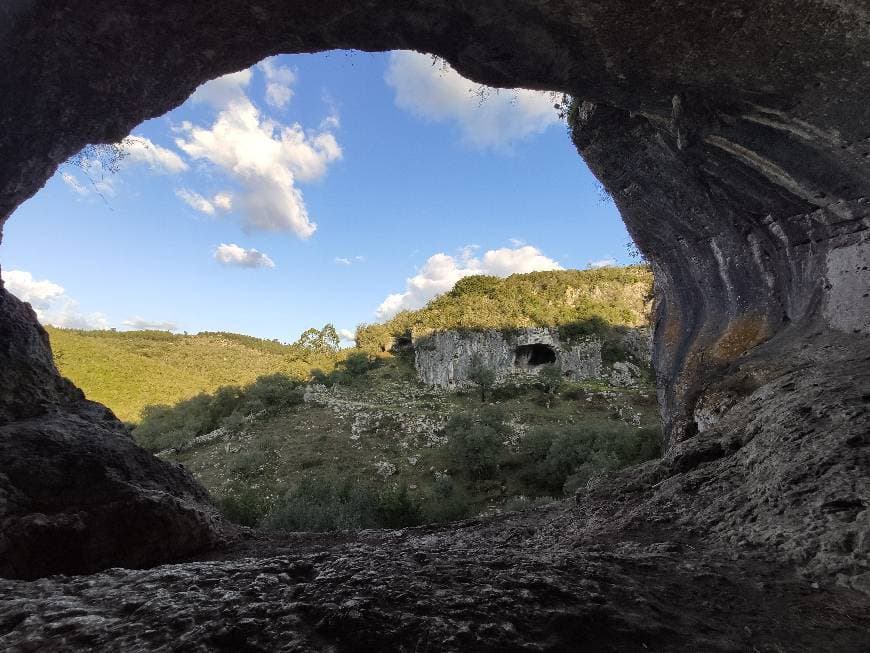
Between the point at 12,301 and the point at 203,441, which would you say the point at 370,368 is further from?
the point at 12,301

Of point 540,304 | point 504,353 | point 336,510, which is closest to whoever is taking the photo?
point 336,510

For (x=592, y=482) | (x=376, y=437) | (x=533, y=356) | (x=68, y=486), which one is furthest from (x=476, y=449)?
(x=533, y=356)

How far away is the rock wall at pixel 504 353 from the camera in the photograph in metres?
46.9

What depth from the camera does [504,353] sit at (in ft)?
159

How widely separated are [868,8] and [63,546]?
10.1 m

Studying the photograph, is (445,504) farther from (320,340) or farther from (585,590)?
(320,340)

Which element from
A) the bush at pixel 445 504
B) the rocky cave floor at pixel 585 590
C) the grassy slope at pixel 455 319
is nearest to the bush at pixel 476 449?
the bush at pixel 445 504

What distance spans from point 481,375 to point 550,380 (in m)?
6.64

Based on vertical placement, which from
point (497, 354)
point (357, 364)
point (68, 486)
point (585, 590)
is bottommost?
point (585, 590)

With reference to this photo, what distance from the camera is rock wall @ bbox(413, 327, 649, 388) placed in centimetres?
4694

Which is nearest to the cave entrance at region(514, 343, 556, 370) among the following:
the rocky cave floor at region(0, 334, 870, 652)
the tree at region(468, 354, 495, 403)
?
the tree at region(468, 354, 495, 403)

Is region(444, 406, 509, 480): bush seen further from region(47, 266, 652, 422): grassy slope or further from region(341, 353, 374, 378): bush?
region(341, 353, 374, 378): bush

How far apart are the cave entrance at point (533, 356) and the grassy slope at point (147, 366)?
29758 millimetres

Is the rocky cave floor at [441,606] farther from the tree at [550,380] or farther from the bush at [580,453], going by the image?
the tree at [550,380]
